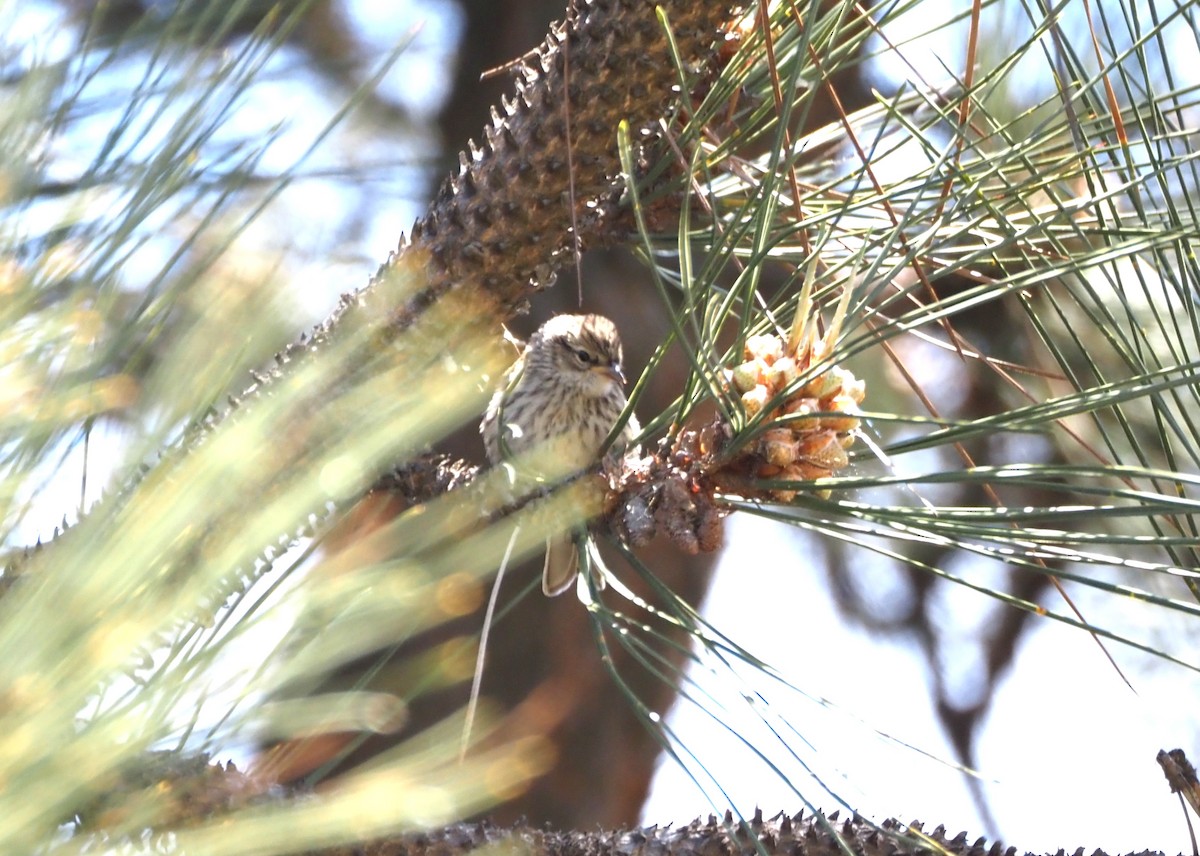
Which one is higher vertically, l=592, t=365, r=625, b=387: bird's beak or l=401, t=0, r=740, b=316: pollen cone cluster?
l=592, t=365, r=625, b=387: bird's beak

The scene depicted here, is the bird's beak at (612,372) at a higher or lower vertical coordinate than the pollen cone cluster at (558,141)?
higher

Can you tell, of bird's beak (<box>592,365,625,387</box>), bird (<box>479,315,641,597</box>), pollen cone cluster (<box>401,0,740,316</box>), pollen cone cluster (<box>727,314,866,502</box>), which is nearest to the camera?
pollen cone cluster (<box>727,314,866,502</box>)

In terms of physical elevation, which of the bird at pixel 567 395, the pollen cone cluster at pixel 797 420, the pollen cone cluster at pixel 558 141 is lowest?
the pollen cone cluster at pixel 797 420

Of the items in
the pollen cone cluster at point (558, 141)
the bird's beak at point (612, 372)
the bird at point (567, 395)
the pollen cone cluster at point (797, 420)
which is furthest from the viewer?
the bird's beak at point (612, 372)

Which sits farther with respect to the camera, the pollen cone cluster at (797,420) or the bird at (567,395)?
the bird at (567,395)

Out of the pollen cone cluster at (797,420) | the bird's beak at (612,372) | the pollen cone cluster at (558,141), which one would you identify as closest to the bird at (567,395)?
the bird's beak at (612,372)

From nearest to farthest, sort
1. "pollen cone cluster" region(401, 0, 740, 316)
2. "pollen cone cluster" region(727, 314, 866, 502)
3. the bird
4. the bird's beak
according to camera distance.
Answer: "pollen cone cluster" region(727, 314, 866, 502)
"pollen cone cluster" region(401, 0, 740, 316)
the bird
the bird's beak

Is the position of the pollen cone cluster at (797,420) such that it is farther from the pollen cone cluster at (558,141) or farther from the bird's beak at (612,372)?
the bird's beak at (612,372)

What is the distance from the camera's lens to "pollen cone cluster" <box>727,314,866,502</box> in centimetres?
147

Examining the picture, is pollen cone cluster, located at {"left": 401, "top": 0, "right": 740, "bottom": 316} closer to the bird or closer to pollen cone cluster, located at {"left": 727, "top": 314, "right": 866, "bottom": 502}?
pollen cone cluster, located at {"left": 727, "top": 314, "right": 866, "bottom": 502}

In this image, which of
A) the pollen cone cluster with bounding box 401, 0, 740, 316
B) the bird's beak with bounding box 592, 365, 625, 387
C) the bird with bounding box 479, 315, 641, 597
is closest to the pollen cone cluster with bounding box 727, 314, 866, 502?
the pollen cone cluster with bounding box 401, 0, 740, 316

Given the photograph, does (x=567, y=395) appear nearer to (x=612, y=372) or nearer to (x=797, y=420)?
(x=612, y=372)

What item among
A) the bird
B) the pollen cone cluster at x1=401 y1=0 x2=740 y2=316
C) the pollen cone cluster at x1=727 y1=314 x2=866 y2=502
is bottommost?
the pollen cone cluster at x1=727 y1=314 x2=866 y2=502

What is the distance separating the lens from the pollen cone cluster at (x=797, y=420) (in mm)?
1475
